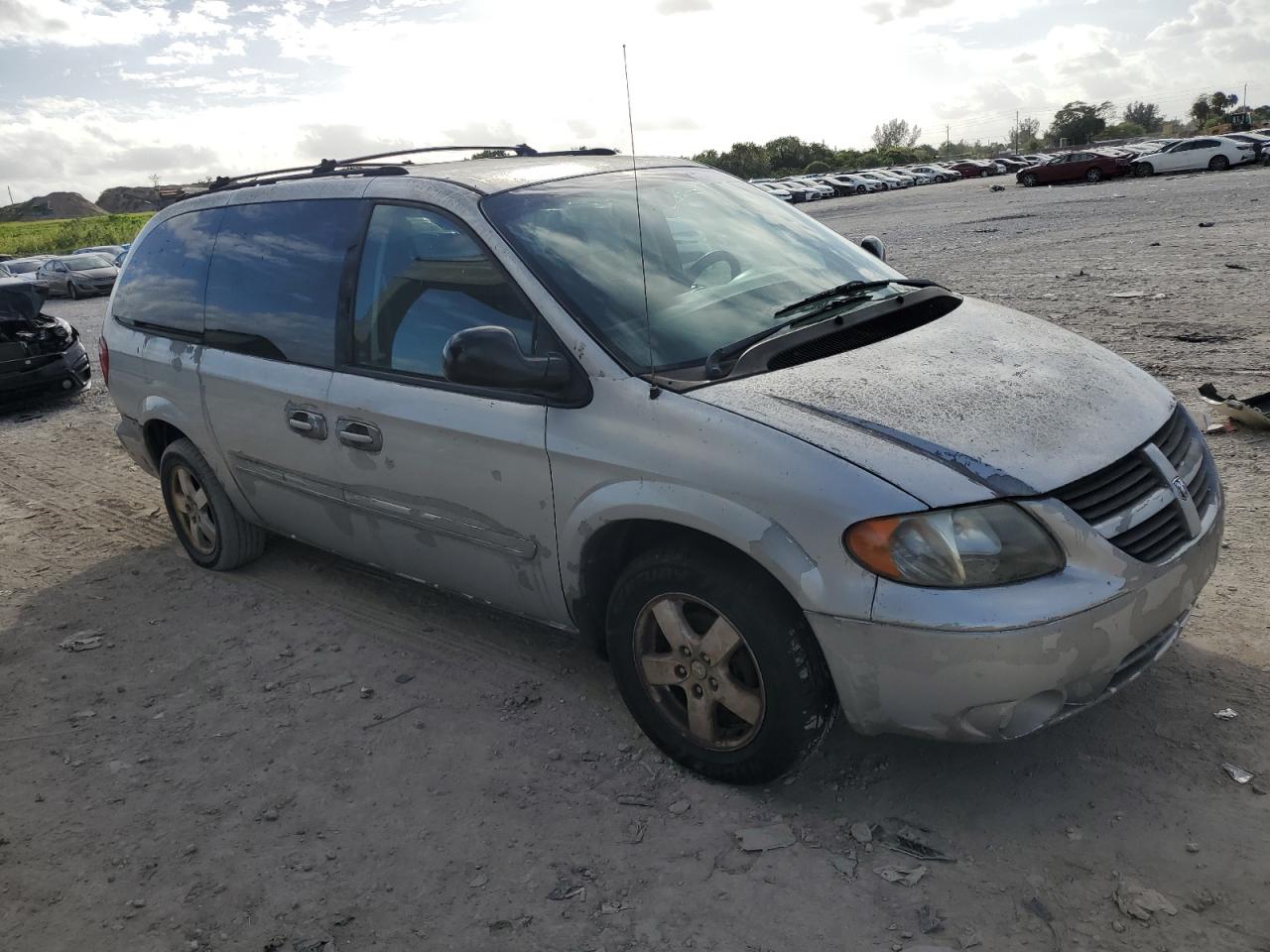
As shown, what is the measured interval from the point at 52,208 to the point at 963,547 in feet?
453

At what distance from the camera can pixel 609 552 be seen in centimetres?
328

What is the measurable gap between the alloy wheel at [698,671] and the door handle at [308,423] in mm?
1638

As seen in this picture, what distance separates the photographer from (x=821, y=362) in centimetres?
316

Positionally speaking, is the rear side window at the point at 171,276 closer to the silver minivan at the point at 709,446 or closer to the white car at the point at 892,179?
the silver minivan at the point at 709,446

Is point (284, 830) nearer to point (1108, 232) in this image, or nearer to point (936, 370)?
Answer: point (936, 370)

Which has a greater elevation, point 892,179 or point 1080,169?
point 892,179

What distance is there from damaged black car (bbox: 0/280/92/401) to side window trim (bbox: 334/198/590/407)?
816cm

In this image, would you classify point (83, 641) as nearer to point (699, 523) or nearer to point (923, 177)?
point (699, 523)

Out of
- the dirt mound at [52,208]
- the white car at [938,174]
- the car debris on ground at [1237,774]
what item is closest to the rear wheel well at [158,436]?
the car debris on ground at [1237,774]

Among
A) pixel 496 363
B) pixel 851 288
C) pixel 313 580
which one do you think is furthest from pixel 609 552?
pixel 313 580

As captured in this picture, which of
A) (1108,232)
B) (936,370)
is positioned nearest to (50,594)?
(936,370)

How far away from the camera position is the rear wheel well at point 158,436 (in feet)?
17.4

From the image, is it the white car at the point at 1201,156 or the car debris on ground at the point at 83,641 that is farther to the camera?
the white car at the point at 1201,156

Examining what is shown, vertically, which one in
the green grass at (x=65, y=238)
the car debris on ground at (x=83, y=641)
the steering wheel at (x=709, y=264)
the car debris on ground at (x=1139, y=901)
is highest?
the green grass at (x=65, y=238)
